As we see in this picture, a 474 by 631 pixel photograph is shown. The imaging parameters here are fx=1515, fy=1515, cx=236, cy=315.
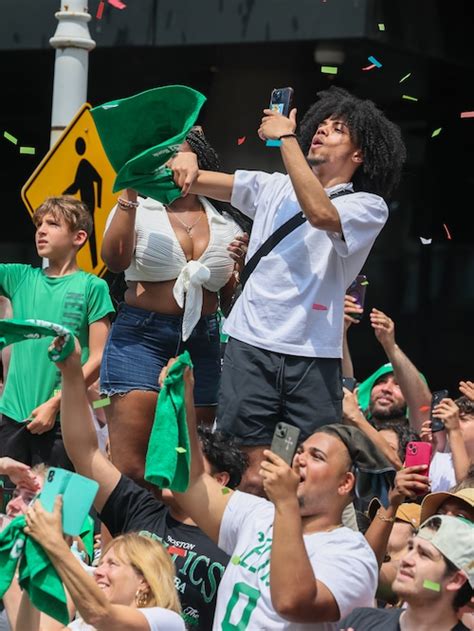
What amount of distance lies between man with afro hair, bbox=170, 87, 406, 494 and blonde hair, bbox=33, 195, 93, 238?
3.22 feet

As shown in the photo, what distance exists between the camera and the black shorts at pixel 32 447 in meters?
6.71

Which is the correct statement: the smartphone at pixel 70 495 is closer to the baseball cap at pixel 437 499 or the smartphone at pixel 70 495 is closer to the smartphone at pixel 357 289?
the baseball cap at pixel 437 499

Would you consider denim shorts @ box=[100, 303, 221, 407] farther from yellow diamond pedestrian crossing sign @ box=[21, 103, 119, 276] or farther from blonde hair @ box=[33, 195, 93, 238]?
yellow diamond pedestrian crossing sign @ box=[21, 103, 119, 276]

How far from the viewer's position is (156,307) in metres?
6.42

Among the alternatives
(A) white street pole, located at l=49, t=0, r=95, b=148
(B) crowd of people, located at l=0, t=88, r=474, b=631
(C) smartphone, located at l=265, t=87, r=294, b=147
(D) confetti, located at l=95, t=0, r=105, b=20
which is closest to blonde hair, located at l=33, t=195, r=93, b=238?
(B) crowd of people, located at l=0, t=88, r=474, b=631

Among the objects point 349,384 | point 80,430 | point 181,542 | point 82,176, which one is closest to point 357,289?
point 349,384

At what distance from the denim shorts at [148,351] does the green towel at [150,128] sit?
62cm

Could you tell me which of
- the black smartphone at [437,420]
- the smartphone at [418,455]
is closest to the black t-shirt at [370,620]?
the smartphone at [418,455]

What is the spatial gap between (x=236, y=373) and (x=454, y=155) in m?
6.57

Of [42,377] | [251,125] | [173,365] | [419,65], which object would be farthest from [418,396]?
[251,125]

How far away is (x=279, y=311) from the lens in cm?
582

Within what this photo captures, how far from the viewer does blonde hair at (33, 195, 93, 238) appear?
272 inches

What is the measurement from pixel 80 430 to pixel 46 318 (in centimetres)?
130

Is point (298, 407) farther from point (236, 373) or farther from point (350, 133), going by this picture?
point (350, 133)
